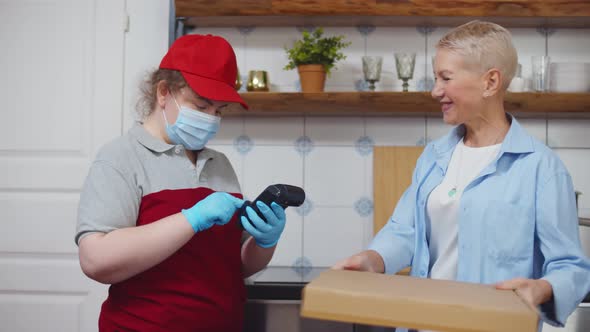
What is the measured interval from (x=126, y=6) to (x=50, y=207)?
911 millimetres

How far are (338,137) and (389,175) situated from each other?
26cm

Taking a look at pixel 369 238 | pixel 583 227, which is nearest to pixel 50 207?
pixel 369 238

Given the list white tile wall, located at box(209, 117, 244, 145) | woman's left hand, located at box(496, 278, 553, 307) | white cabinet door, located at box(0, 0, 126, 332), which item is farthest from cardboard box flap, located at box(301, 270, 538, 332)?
white cabinet door, located at box(0, 0, 126, 332)

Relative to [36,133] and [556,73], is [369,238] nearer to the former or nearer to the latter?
[556,73]

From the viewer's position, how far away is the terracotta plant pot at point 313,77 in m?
2.02

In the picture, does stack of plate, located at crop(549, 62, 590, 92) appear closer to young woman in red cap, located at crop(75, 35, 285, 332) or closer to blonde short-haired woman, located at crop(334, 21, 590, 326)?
blonde short-haired woman, located at crop(334, 21, 590, 326)

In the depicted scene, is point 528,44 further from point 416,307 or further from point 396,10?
point 416,307

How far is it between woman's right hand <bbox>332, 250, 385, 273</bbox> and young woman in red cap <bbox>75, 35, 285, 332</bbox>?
0.23 metres

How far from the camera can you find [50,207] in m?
2.24

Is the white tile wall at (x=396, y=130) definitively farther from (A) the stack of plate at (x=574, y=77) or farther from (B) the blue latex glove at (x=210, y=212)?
(B) the blue latex glove at (x=210, y=212)

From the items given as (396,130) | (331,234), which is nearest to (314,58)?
(396,130)

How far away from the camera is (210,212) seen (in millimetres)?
1046

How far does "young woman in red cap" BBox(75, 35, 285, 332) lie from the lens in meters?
1.03

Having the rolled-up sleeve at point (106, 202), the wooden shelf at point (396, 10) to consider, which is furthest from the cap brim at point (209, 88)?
the wooden shelf at point (396, 10)
